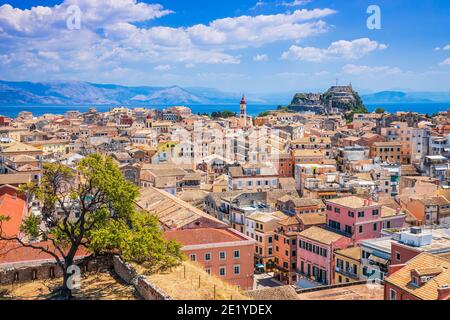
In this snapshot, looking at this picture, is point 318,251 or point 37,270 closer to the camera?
point 37,270

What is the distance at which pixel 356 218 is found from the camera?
88.3ft

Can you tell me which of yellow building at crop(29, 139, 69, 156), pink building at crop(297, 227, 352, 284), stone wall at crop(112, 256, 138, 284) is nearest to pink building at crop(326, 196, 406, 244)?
pink building at crop(297, 227, 352, 284)

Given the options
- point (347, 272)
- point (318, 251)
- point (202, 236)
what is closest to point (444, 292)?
point (347, 272)

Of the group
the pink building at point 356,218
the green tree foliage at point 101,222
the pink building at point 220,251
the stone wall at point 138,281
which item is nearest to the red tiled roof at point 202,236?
the pink building at point 220,251

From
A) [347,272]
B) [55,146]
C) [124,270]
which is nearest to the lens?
[124,270]

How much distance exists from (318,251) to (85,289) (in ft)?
50.6

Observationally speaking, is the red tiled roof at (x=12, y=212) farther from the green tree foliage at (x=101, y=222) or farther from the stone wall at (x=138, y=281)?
the stone wall at (x=138, y=281)

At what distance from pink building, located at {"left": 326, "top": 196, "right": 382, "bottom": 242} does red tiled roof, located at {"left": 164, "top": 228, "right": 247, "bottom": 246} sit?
6.16m

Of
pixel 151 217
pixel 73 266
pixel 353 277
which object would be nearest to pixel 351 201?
pixel 353 277

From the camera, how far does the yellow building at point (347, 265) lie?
23344 mm

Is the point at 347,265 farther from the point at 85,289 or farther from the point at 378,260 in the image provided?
the point at 85,289

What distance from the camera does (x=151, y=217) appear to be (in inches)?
590
